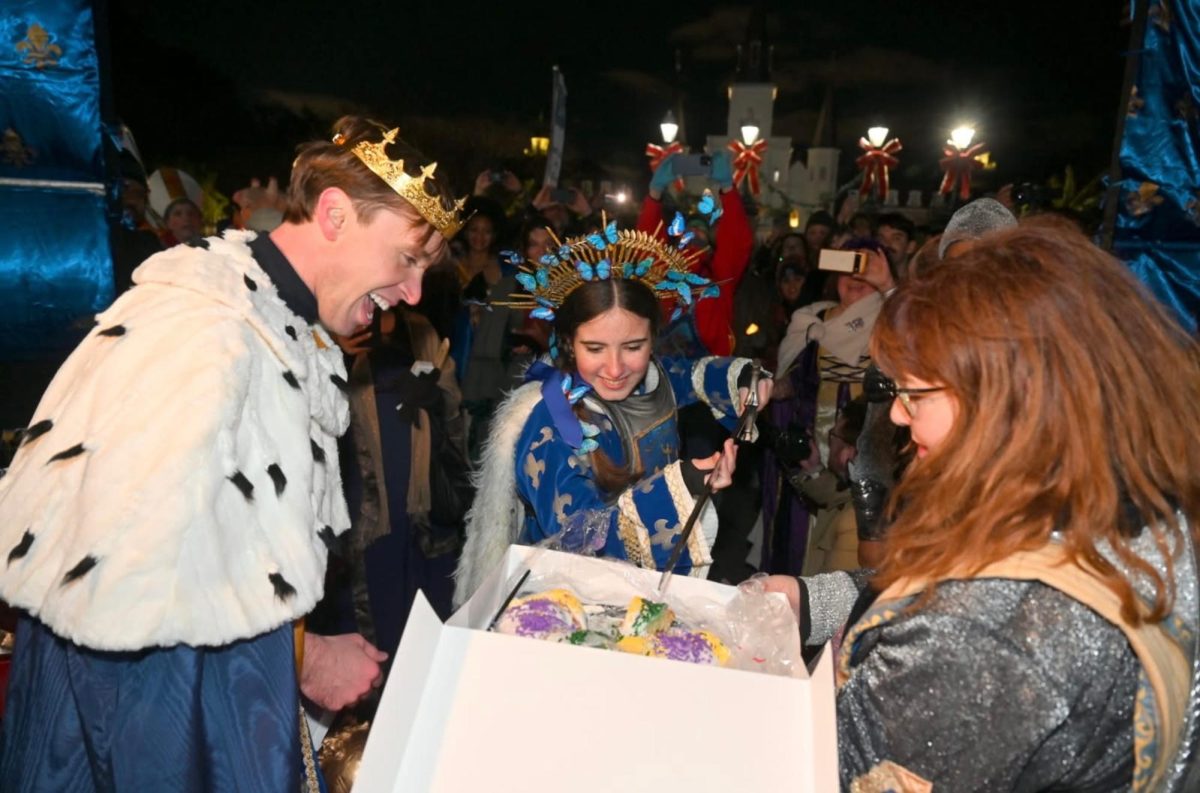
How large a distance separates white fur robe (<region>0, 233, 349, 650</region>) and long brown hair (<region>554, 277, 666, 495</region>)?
1.25 m

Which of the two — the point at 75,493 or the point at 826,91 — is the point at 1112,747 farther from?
the point at 826,91

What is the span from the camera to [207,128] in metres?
17.7

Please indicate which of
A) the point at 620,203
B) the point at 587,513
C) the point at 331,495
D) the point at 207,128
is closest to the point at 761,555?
the point at 587,513

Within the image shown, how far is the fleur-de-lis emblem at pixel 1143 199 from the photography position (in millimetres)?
3736

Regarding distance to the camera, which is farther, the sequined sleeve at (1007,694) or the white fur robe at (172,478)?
the white fur robe at (172,478)

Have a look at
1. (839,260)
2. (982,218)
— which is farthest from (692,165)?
(982,218)

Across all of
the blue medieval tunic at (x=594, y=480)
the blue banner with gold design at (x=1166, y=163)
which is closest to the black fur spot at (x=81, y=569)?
the blue medieval tunic at (x=594, y=480)

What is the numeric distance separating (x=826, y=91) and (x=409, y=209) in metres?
43.6

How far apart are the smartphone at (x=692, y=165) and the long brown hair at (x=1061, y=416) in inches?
210

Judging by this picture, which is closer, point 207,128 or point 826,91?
point 207,128

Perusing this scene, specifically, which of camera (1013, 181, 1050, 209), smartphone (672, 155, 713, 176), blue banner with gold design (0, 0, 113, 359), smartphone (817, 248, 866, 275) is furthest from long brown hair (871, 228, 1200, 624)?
smartphone (672, 155, 713, 176)

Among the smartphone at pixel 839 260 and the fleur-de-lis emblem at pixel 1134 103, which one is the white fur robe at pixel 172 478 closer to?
the smartphone at pixel 839 260

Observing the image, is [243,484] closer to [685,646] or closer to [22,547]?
[22,547]

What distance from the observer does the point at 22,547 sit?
1.44 m
